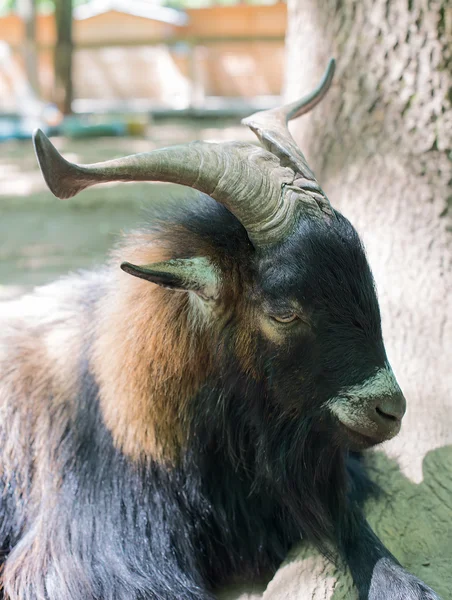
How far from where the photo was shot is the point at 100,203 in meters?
10.6

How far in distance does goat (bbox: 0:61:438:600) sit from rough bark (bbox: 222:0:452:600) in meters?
0.29

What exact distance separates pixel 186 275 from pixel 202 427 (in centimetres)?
69

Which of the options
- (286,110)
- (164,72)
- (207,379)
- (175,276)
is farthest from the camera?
(164,72)

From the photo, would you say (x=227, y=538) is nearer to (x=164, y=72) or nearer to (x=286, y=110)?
(x=286, y=110)

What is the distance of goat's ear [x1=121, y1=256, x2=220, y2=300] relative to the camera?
2703 millimetres

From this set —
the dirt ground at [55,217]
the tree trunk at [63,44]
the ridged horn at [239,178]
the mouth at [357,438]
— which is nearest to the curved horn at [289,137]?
the ridged horn at [239,178]

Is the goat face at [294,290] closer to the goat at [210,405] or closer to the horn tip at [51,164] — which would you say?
the goat at [210,405]

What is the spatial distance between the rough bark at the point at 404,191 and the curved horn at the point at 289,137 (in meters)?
0.52

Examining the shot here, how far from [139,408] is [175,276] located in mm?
657

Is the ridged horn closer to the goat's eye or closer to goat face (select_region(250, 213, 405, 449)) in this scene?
goat face (select_region(250, 213, 405, 449))

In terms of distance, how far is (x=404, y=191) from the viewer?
413 cm

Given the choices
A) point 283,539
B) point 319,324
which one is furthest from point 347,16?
point 283,539

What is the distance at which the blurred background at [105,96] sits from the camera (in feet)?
30.7

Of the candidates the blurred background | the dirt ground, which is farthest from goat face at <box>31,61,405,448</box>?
the dirt ground
